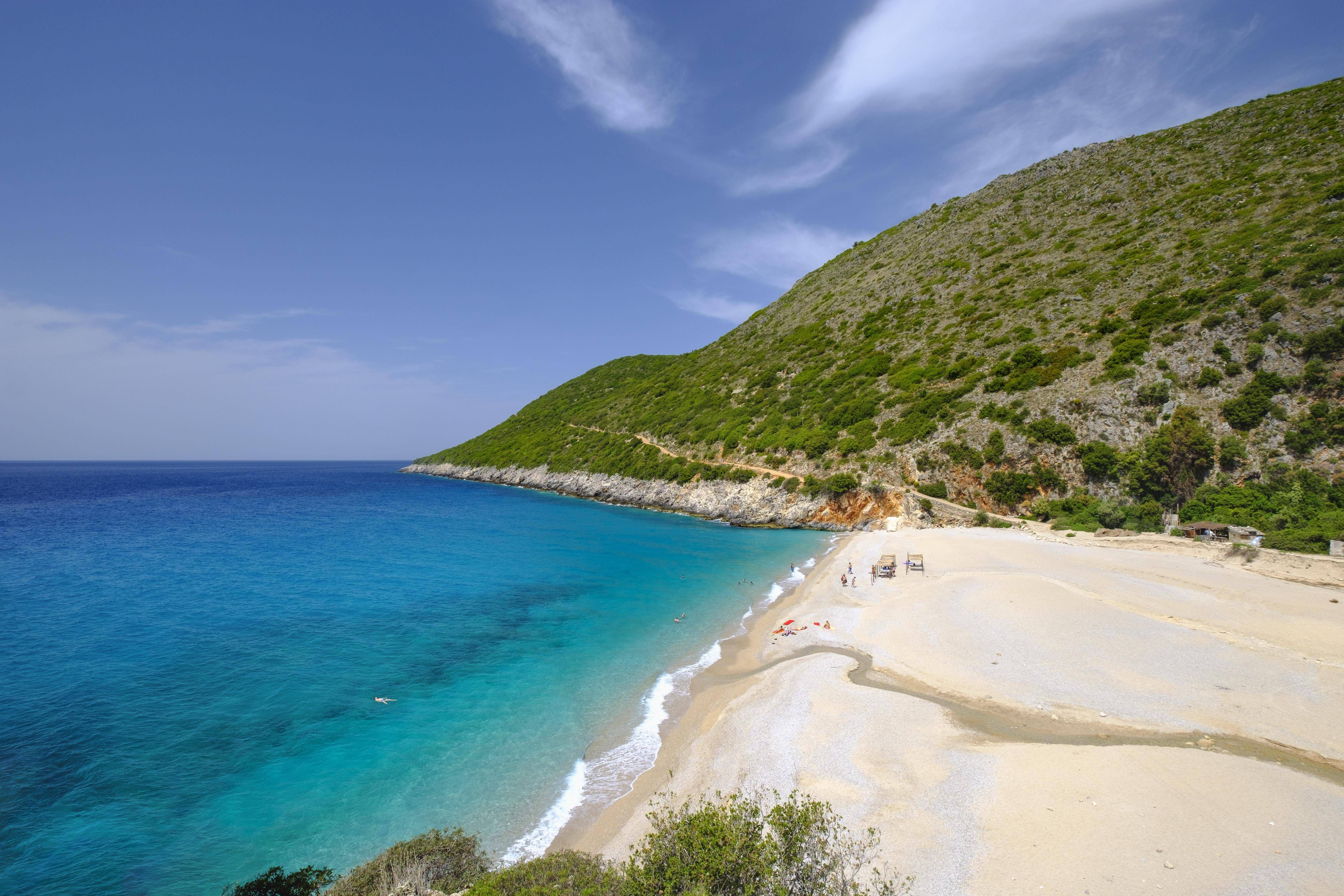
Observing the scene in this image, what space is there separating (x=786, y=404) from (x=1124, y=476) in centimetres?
3485

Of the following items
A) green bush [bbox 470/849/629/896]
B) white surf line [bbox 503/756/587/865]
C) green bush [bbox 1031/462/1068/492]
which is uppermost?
green bush [bbox 1031/462/1068/492]

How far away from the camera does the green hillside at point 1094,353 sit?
32094mm

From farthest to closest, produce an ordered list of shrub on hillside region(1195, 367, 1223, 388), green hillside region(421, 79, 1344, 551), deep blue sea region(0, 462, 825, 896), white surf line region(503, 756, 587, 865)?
1. shrub on hillside region(1195, 367, 1223, 388)
2. green hillside region(421, 79, 1344, 551)
3. deep blue sea region(0, 462, 825, 896)
4. white surf line region(503, 756, 587, 865)

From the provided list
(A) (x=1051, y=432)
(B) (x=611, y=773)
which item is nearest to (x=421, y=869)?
(B) (x=611, y=773)

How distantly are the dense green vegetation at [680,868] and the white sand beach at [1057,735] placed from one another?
1274 millimetres

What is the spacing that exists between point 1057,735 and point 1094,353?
4460 cm

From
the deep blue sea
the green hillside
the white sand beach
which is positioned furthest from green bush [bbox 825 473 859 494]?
the white sand beach

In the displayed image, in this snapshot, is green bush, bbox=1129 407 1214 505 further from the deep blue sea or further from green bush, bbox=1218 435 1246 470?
the deep blue sea

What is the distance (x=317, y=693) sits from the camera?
50.7 feet

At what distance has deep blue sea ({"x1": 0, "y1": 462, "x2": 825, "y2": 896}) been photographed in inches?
380

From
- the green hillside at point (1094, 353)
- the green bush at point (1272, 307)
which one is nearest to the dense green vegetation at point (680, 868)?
the green hillside at point (1094, 353)

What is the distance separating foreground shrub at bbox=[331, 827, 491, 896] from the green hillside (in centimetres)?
3450

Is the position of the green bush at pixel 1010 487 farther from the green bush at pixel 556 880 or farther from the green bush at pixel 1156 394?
the green bush at pixel 556 880

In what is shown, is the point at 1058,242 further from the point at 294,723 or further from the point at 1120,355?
the point at 294,723
